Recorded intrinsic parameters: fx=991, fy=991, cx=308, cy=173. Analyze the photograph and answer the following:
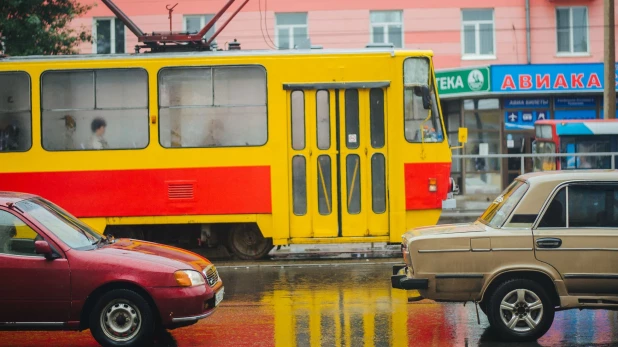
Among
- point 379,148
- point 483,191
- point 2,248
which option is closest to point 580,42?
point 483,191

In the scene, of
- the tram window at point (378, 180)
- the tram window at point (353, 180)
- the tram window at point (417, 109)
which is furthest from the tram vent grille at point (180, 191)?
the tram window at point (417, 109)

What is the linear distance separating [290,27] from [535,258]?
23.2 metres

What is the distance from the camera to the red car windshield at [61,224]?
9289mm

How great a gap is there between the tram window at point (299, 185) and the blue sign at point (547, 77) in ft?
53.7

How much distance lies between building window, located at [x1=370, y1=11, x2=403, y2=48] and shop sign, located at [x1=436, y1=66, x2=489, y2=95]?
1.78m

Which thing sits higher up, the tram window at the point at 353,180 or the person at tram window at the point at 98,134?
the person at tram window at the point at 98,134

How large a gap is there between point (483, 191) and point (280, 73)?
14.0 metres

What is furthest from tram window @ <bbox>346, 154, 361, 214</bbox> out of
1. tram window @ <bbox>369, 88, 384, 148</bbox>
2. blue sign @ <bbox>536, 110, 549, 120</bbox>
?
blue sign @ <bbox>536, 110, 549, 120</bbox>

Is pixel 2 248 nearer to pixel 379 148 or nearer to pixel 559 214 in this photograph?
pixel 559 214

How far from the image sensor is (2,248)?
9.03 m

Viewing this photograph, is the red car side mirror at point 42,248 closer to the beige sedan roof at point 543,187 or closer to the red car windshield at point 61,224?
the red car windshield at point 61,224

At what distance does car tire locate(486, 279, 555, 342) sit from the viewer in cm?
900

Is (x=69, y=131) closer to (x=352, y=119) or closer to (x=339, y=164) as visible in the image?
(x=339, y=164)

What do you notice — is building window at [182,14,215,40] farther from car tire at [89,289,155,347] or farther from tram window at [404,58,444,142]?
car tire at [89,289,155,347]
